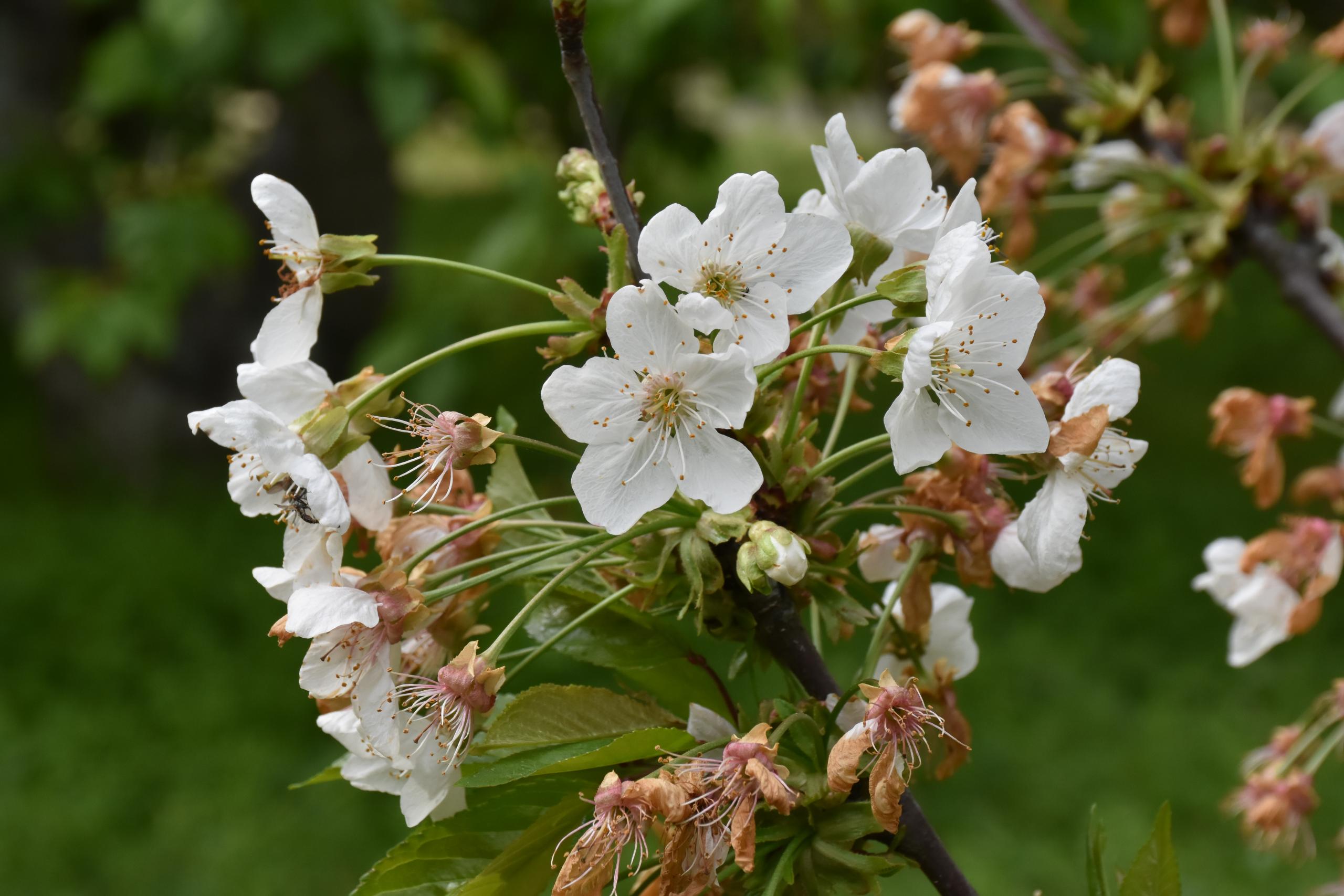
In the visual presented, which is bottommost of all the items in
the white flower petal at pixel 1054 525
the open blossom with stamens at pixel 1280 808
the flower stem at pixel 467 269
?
the open blossom with stamens at pixel 1280 808

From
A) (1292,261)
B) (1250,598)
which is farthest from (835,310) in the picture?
(1292,261)

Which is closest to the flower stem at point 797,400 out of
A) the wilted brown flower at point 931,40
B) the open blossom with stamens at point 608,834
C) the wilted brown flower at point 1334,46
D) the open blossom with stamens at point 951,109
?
the open blossom with stamens at point 608,834

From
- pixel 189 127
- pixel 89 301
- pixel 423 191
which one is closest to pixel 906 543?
pixel 89 301

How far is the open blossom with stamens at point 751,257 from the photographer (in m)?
0.68

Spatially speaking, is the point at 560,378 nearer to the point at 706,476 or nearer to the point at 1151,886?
the point at 706,476

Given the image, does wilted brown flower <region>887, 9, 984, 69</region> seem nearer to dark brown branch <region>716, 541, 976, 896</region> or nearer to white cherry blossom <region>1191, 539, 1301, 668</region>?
white cherry blossom <region>1191, 539, 1301, 668</region>

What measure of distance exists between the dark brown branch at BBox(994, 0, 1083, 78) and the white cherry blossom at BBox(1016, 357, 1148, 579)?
0.76 meters

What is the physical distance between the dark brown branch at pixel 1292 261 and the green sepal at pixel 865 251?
2.38 ft

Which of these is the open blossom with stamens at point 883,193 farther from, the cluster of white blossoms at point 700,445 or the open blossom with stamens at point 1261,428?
the open blossom with stamens at point 1261,428

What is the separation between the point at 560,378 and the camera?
68 centimetres

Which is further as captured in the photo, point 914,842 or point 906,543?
point 906,543

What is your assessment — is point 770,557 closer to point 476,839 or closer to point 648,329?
point 648,329

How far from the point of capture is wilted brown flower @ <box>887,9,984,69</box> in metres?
1.51

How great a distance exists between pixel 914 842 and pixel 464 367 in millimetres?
3188
